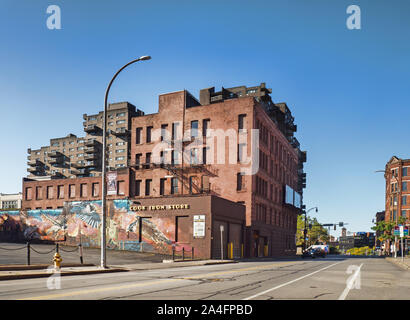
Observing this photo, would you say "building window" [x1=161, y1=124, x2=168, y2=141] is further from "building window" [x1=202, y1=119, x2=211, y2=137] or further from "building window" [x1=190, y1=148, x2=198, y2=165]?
"building window" [x1=202, y1=119, x2=211, y2=137]

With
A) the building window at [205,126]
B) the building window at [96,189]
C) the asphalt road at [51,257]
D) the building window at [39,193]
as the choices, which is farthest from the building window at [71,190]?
the asphalt road at [51,257]

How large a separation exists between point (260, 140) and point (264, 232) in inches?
494

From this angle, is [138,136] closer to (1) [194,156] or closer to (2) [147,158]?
(2) [147,158]

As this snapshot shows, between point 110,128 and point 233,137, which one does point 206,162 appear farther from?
point 110,128

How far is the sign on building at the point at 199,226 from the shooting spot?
4169cm

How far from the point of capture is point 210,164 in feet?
172

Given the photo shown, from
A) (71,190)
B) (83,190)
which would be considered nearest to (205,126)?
(83,190)

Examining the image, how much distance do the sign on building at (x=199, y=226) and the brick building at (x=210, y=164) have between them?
3.59 metres

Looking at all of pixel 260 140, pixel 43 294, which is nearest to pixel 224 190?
pixel 260 140

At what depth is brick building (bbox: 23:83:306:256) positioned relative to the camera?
51000 mm

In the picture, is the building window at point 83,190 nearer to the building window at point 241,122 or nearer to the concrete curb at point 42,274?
the building window at point 241,122

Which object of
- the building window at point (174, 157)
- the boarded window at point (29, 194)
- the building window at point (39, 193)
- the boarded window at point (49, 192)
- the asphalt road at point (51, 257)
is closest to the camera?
the asphalt road at point (51, 257)

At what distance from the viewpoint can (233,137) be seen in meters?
51.4

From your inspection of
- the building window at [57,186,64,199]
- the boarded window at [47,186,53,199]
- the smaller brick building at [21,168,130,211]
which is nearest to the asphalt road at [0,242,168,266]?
the smaller brick building at [21,168,130,211]
